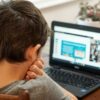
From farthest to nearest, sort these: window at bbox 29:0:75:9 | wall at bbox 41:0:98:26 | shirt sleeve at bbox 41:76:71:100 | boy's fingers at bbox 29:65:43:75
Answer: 1. wall at bbox 41:0:98:26
2. window at bbox 29:0:75:9
3. boy's fingers at bbox 29:65:43:75
4. shirt sleeve at bbox 41:76:71:100

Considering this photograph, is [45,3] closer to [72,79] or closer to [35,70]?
[72,79]

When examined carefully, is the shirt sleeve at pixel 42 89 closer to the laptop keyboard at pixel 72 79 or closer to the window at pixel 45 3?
the laptop keyboard at pixel 72 79

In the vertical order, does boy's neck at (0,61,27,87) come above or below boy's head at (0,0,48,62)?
below

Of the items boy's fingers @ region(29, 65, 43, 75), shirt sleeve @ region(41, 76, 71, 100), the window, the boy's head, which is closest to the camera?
the boy's head

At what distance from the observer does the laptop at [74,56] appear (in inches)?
74.6

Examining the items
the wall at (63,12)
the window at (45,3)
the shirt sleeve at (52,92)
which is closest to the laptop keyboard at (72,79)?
the shirt sleeve at (52,92)

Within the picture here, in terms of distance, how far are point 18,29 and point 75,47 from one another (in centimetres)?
88

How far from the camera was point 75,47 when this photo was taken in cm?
197

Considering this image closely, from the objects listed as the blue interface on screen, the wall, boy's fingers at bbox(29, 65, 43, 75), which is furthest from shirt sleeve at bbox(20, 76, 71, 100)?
the wall

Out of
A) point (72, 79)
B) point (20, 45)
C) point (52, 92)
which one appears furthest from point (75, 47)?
point (20, 45)

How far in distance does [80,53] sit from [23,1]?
83 centimetres

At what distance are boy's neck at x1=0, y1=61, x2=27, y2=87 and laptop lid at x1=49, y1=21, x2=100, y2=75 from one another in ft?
2.58

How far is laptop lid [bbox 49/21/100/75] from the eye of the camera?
192 centimetres

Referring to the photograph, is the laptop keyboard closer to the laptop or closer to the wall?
the laptop
